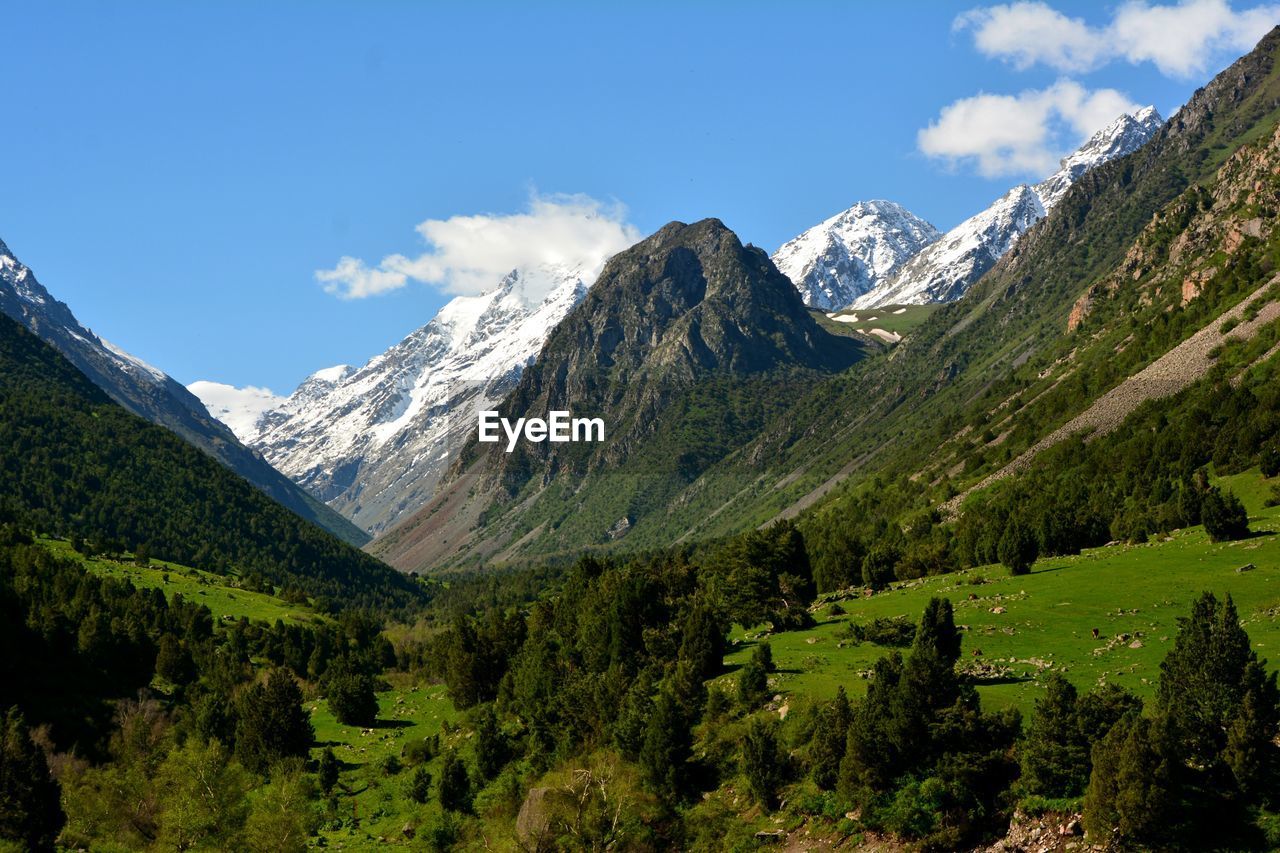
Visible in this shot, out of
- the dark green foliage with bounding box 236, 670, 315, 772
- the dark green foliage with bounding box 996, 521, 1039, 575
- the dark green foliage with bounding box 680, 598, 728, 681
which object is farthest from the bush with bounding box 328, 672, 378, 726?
the dark green foliage with bounding box 996, 521, 1039, 575

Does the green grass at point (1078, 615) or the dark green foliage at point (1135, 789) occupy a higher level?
the green grass at point (1078, 615)

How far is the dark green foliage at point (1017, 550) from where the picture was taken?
3391 inches

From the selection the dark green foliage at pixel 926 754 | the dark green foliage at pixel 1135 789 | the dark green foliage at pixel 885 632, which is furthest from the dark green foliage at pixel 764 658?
the dark green foliage at pixel 1135 789

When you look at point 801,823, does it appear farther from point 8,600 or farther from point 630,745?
point 8,600

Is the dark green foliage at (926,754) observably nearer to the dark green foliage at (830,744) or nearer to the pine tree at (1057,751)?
the dark green foliage at (830,744)

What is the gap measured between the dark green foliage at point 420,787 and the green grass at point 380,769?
1.36 feet

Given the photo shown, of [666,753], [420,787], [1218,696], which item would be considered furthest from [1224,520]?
[420,787]

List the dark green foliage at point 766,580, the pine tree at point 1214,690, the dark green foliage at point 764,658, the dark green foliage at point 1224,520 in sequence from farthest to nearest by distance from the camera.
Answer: the dark green foliage at point 766,580, the dark green foliage at point 1224,520, the dark green foliage at point 764,658, the pine tree at point 1214,690

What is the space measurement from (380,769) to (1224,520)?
2605 inches

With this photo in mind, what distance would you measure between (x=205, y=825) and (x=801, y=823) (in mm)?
39328

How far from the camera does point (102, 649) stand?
12150 cm

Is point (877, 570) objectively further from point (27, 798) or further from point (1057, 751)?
point (27, 798)

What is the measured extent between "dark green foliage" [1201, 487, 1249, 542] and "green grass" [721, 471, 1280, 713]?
1.64 metres

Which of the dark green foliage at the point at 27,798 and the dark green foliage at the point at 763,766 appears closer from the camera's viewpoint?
the dark green foliage at the point at 763,766
